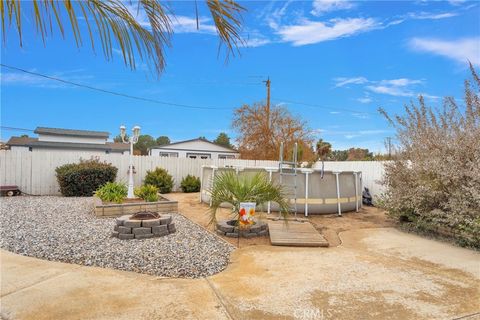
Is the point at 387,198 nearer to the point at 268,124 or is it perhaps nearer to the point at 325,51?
the point at 325,51

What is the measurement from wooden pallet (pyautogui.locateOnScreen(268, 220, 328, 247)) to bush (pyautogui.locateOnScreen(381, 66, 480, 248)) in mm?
2265


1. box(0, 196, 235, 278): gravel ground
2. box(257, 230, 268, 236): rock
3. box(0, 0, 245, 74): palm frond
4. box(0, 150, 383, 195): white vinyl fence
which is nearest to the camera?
box(0, 0, 245, 74): palm frond

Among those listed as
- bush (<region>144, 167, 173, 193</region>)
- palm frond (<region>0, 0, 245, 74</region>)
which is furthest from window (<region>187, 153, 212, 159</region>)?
palm frond (<region>0, 0, 245, 74</region>)

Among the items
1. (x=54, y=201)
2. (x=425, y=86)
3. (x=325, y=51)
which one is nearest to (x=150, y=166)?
(x=54, y=201)

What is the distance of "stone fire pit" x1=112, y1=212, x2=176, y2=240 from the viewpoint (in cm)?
514

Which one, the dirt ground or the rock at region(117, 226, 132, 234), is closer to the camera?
the rock at region(117, 226, 132, 234)

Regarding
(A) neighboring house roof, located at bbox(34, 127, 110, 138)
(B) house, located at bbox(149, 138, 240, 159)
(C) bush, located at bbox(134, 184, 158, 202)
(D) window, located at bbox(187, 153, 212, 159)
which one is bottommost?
(C) bush, located at bbox(134, 184, 158, 202)

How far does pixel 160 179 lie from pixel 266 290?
31.8ft

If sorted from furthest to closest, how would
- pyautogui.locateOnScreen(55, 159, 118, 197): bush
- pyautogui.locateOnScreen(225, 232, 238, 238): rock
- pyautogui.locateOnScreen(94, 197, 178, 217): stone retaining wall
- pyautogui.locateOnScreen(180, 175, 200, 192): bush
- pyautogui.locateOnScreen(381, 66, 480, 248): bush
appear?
1. pyautogui.locateOnScreen(180, 175, 200, 192): bush
2. pyautogui.locateOnScreen(55, 159, 118, 197): bush
3. pyautogui.locateOnScreen(94, 197, 178, 217): stone retaining wall
4. pyautogui.locateOnScreen(225, 232, 238, 238): rock
5. pyautogui.locateOnScreen(381, 66, 480, 248): bush

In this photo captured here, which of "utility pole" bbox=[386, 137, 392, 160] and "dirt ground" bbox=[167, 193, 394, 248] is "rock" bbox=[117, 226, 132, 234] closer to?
"dirt ground" bbox=[167, 193, 394, 248]

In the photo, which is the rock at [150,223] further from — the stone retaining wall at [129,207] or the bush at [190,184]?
the bush at [190,184]

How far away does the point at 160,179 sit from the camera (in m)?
12.2

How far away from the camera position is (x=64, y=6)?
1.45m

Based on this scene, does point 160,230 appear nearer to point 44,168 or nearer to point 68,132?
point 44,168
